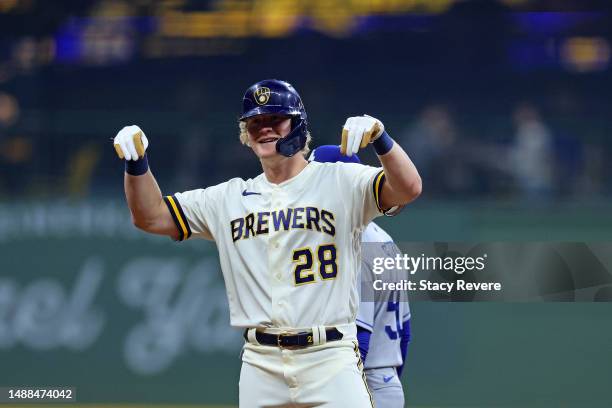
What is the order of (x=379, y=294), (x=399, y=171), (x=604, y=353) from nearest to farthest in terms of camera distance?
(x=399, y=171), (x=379, y=294), (x=604, y=353)

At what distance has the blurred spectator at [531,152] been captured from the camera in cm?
646

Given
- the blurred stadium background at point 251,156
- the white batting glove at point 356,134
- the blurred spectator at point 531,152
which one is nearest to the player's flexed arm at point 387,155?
the white batting glove at point 356,134

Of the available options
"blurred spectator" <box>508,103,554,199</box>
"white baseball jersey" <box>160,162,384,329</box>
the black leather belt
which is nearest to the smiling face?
"white baseball jersey" <box>160,162,384,329</box>

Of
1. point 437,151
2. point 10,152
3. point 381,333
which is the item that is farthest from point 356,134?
point 10,152

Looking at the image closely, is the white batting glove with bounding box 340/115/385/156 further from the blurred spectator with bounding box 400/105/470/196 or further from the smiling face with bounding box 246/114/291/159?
the blurred spectator with bounding box 400/105/470/196

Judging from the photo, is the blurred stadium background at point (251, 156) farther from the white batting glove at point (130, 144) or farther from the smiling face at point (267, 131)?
the white batting glove at point (130, 144)

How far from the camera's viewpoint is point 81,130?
6.67 metres

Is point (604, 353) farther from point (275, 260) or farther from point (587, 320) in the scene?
point (275, 260)

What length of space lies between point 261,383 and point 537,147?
12.3ft

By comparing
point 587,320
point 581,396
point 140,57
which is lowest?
point 581,396

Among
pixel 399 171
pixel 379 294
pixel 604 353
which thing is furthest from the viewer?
pixel 604 353

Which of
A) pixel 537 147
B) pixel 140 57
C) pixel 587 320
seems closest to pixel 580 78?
pixel 537 147

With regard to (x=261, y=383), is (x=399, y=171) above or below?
above

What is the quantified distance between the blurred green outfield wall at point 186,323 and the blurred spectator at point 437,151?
15 cm
